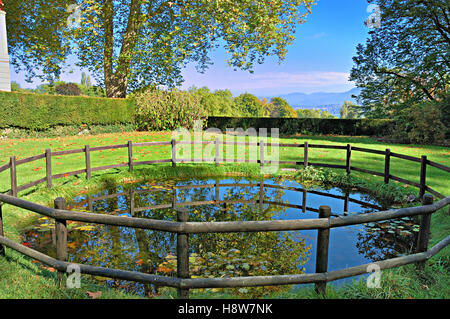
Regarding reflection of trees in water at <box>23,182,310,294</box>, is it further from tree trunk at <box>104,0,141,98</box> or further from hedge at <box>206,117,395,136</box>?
hedge at <box>206,117,395,136</box>

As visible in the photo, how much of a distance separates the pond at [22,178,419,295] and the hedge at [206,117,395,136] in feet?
62.0

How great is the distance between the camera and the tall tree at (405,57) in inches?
926

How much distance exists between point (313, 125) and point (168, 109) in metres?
12.5

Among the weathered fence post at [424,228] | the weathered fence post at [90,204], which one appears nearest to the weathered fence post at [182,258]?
the weathered fence post at [424,228]

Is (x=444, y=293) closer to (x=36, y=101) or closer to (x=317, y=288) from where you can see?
(x=317, y=288)

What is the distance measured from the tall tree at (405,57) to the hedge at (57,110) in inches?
774

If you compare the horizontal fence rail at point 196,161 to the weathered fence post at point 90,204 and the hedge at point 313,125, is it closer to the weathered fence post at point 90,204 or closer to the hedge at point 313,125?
the weathered fence post at point 90,204

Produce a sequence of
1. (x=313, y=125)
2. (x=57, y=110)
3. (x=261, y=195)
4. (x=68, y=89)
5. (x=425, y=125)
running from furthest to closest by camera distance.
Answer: (x=68, y=89)
(x=313, y=125)
(x=57, y=110)
(x=425, y=125)
(x=261, y=195)

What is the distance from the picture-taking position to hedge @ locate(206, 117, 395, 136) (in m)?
28.5

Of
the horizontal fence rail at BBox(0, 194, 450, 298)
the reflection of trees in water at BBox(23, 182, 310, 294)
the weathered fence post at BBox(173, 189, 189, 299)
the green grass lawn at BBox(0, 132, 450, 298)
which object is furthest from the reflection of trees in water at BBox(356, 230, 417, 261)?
the weathered fence post at BBox(173, 189, 189, 299)

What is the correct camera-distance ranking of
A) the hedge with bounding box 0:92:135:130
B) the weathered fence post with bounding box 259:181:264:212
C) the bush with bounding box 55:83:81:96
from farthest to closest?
the bush with bounding box 55:83:81:96, the hedge with bounding box 0:92:135:130, the weathered fence post with bounding box 259:181:264:212

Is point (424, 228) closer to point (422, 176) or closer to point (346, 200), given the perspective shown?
point (422, 176)

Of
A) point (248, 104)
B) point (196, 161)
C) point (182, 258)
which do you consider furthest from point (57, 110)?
point (248, 104)

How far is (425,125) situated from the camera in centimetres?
2106
